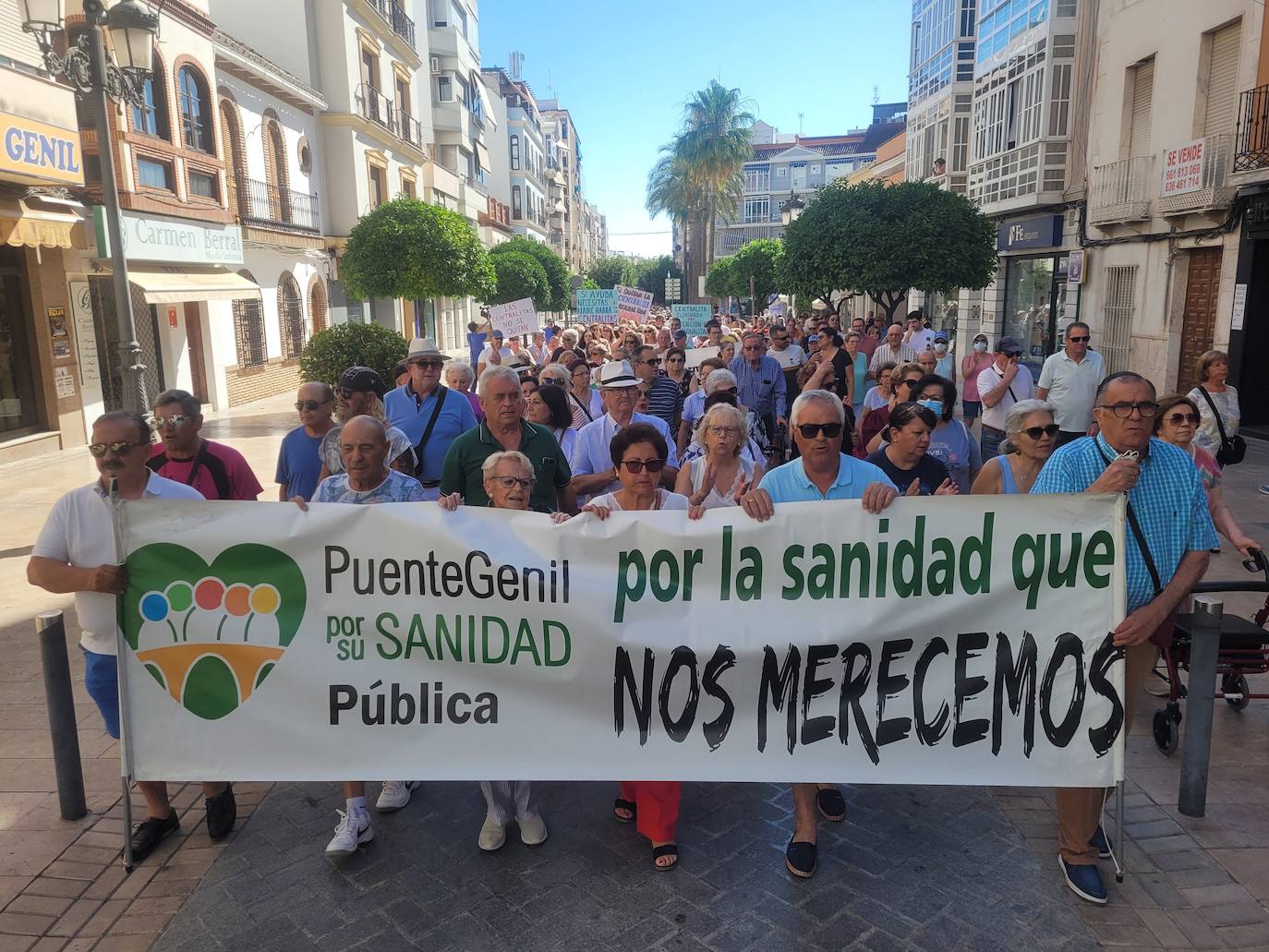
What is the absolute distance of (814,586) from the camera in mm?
3471

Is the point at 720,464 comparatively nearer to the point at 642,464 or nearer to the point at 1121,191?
the point at 642,464

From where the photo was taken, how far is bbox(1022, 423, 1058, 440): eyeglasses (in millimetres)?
4445

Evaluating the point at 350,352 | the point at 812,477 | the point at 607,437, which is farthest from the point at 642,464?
the point at 350,352

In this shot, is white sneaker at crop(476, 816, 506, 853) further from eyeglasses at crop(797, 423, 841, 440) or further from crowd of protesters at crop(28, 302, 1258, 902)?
eyeglasses at crop(797, 423, 841, 440)

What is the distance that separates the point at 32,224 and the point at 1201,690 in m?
14.0

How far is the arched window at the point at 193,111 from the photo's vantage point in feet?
63.1

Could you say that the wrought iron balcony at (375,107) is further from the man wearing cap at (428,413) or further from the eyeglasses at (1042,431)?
the eyeglasses at (1042,431)

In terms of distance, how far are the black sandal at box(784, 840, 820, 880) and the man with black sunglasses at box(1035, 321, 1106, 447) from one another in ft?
19.8

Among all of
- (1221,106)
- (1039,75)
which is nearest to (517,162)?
(1039,75)

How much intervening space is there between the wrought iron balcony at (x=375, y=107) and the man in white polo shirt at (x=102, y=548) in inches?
1143

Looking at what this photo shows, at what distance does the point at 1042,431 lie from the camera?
4445 mm

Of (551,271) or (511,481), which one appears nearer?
(511,481)

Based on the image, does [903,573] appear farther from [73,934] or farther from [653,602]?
[73,934]

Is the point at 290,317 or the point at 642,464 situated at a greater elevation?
the point at 290,317
